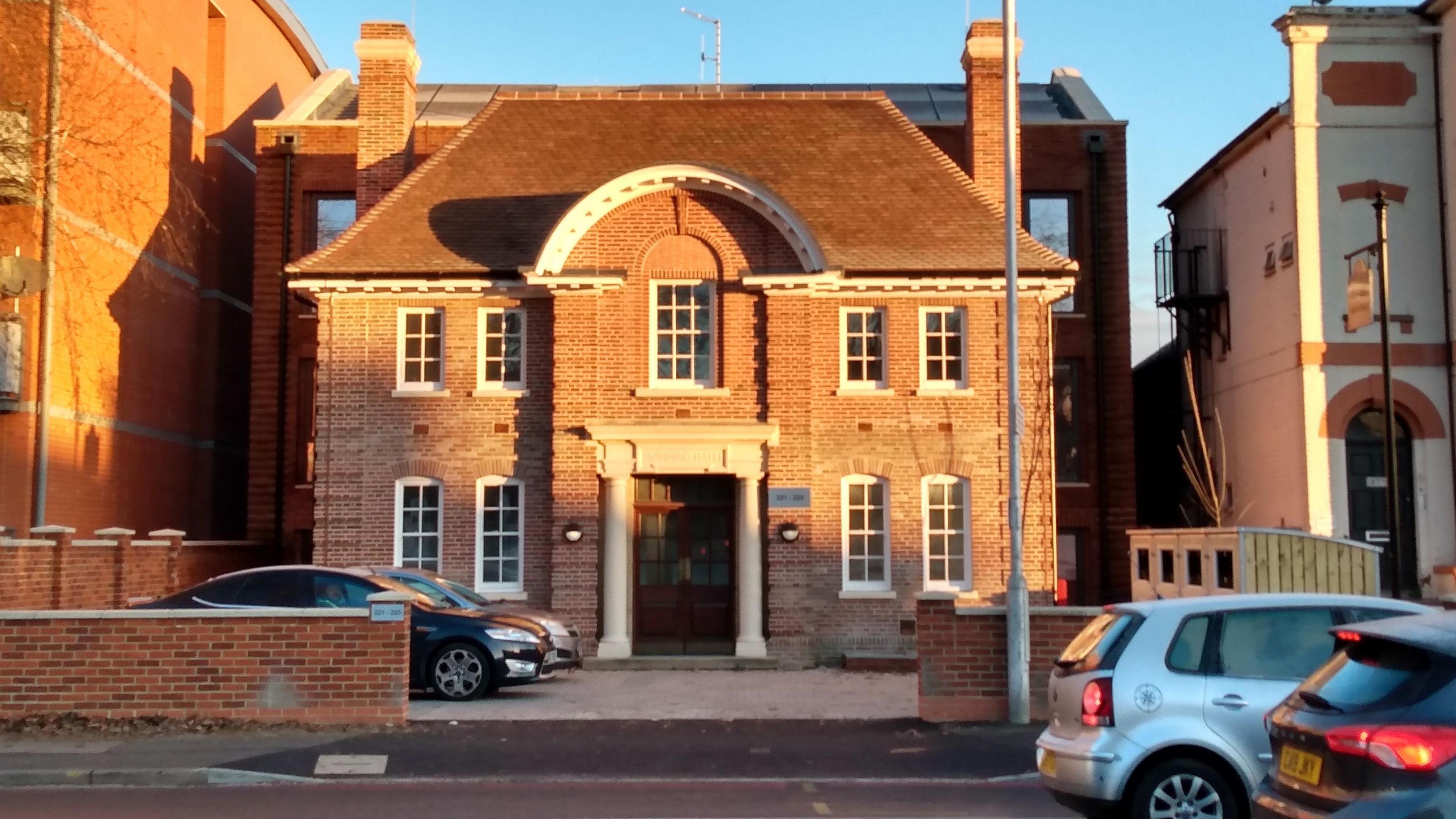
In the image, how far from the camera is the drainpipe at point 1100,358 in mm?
29250

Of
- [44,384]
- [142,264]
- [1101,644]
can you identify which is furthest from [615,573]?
[1101,644]

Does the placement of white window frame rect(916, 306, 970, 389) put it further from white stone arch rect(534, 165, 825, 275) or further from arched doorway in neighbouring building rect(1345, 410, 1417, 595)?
arched doorway in neighbouring building rect(1345, 410, 1417, 595)

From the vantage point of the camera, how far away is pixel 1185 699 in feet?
29.7

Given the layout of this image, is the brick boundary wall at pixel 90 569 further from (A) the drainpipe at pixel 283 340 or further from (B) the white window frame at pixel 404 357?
(A) the drainpipe at pixel 283 340

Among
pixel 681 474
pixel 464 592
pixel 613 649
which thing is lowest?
pixel 613 649

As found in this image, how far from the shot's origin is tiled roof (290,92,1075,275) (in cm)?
2373

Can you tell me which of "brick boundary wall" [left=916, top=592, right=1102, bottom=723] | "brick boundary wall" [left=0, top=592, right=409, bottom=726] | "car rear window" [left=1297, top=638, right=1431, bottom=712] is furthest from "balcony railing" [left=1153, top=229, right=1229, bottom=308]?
"car rear window" [left=1297, top=638, right=1431, bottom=712]

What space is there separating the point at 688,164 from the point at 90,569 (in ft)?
34.2

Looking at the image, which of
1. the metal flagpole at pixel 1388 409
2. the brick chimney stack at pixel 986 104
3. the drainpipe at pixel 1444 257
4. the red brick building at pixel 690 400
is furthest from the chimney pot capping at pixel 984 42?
the metal flagpole at pixel 1388 409

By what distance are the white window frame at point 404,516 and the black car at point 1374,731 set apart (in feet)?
60.2

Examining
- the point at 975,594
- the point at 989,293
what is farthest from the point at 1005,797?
the point at 989,293

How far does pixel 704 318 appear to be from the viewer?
2370 cm

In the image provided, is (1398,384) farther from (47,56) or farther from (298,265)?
(47,56)

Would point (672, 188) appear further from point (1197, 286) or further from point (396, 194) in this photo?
point (1197, 286)
